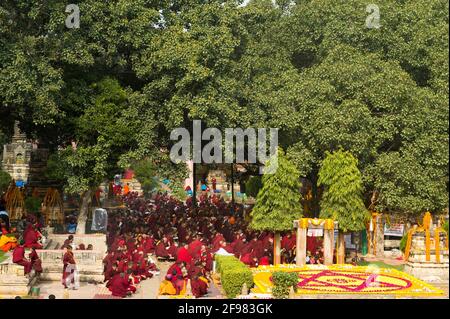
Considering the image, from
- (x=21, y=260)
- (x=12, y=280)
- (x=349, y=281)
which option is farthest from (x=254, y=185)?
(x=12, y=280)

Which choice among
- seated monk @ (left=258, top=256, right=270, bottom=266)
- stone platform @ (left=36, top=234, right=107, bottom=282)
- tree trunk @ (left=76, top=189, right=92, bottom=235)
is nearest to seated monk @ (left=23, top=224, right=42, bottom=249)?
stone platform @ (left=36, top=234, right=107, bottom=282)

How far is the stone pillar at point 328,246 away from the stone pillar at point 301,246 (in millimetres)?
848

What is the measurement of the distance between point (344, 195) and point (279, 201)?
2.52 metres

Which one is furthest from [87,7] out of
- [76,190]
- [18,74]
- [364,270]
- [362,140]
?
[364,270]

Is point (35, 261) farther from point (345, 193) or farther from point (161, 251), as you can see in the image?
point (345, 193)

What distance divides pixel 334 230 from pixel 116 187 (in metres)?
26.0

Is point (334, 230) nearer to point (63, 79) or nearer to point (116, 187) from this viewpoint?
point (63, 79)

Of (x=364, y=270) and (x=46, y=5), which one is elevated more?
(x=46, y=5)

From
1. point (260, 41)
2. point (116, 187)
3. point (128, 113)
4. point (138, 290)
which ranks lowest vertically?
point (138, 290)

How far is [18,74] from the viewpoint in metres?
30.7

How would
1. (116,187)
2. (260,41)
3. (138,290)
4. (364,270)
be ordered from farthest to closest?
1. (116,187)
2. (260,41)
3. (364,270)
4. (138,290)

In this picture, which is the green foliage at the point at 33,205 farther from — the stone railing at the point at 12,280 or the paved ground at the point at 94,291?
the stone railing at the point at 12,280

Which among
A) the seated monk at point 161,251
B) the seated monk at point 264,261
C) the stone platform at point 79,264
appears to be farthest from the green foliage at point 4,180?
the seated monk at point 264,261

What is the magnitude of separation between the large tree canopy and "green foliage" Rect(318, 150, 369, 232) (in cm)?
166
